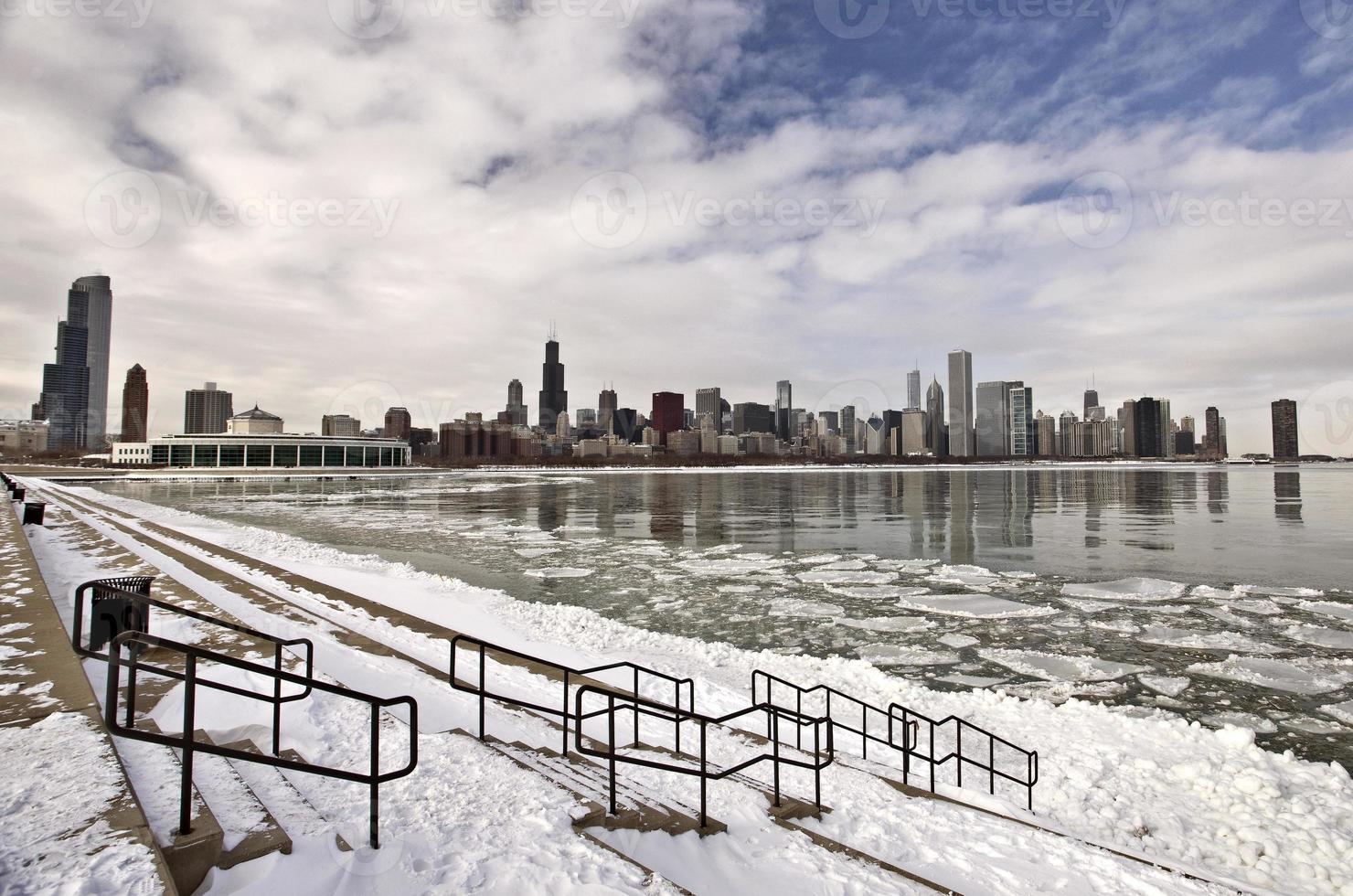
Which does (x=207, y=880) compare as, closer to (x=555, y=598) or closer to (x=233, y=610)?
(x=233, y=610)

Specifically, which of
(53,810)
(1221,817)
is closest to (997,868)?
(1221,817)

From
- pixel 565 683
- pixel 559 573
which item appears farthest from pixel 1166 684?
pixel 559 573

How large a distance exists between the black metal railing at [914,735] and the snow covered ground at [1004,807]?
30 centimetres

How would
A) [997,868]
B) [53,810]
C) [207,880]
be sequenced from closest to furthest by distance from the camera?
[207,880], [53,810], [997,868]

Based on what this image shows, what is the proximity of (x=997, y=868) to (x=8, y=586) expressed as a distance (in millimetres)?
17364

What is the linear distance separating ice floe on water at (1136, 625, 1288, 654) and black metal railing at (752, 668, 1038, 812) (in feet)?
24.2

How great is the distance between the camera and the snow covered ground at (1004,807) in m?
4.88

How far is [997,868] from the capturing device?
5.94m

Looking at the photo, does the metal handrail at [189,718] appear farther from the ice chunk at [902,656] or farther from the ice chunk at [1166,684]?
the ice chunk at [1166,684]

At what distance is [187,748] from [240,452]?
180 metres

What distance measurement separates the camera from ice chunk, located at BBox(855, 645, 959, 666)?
518 inches

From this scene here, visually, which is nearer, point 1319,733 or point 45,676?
point 45,676

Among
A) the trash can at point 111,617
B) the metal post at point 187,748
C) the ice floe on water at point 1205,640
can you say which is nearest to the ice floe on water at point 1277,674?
the ice floe on water at point 1205,640

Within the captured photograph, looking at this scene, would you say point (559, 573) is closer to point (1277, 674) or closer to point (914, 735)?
point (914, 735)
